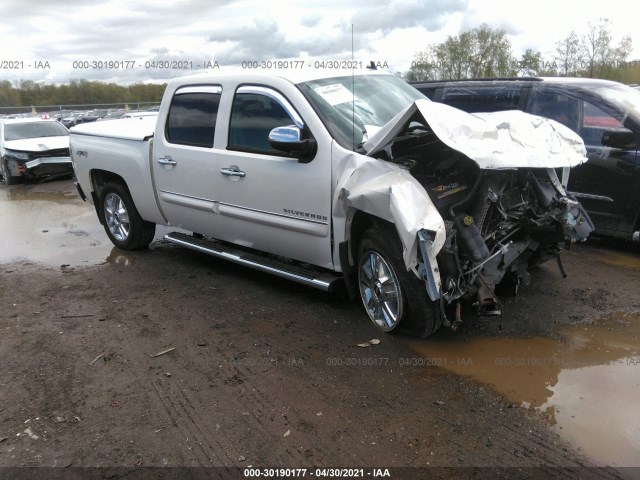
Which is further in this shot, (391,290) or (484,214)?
(391,290)

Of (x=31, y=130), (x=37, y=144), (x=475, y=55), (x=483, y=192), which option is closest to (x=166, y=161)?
(x=483, y=192)

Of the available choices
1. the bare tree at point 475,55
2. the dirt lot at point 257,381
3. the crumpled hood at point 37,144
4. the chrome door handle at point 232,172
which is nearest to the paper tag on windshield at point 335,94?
the chrome door handle at point 232,172

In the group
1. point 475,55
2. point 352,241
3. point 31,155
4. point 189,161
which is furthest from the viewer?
point 475,55

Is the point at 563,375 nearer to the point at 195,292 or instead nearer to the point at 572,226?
the point at 572,226

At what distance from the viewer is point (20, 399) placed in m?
3.70

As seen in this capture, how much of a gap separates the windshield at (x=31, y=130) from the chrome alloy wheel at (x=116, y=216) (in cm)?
851

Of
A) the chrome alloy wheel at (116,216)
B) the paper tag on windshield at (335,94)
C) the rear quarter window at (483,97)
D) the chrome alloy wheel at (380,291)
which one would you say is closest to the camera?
the chrome alloy wheel at (380,291)

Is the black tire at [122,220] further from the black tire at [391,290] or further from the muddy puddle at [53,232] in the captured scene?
the black tire at [391,290]

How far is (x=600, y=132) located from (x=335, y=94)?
120 inches

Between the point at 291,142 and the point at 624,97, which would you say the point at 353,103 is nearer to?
the point at 291,142

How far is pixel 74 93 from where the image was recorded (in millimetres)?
36281

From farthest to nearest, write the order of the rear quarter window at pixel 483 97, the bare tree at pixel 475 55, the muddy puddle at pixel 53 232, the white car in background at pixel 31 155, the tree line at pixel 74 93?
1. the tree line at pixel 74 93
2. the bare tree at pixel 475 55
3. the white car in background at pixel 31 155
4. the muddy puddle at pixel 53 232
5. the rear quarter window at pixel 483 97

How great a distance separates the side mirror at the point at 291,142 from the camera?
13.6ft

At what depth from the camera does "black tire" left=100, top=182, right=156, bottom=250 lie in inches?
260
